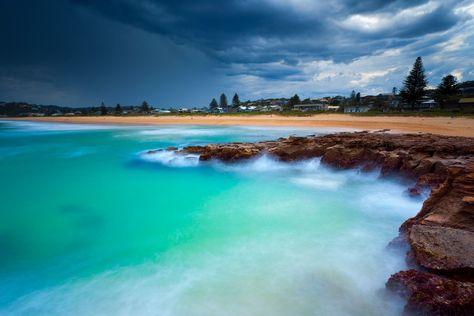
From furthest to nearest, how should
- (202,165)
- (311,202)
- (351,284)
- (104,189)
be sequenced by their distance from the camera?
(202,165) < (104,189) < (311,202) < (351,284)

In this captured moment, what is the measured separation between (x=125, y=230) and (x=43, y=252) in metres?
1.64

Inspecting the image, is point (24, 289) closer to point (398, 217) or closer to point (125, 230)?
point (125, 230)

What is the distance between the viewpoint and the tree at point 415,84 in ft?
153

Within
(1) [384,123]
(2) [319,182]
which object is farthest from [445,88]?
(2) [319,182]

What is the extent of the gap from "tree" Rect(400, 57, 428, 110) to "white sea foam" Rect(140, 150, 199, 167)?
47990 millimetres

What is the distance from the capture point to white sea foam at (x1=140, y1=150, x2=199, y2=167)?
531 inches

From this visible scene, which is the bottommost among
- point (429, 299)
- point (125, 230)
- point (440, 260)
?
point (125, 230)

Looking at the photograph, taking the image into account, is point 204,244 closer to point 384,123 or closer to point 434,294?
point 434,294

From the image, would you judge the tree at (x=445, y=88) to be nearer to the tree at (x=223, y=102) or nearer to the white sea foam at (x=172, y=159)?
the white sea foam at (x=172, y=159)

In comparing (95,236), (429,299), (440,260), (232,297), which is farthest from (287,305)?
(95,236)

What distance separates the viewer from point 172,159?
1415 cm

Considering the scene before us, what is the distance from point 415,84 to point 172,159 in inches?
1954

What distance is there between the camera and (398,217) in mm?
6527

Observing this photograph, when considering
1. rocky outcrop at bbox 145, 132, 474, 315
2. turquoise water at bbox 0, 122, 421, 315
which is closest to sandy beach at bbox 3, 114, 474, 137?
rocky outcrop at bbox 145, 132, 474, 315
